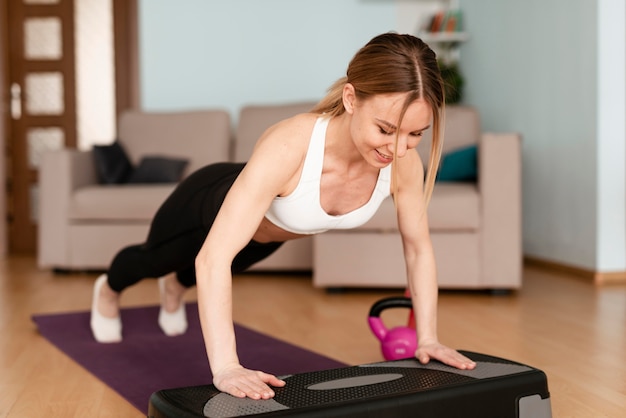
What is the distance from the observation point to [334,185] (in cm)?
171

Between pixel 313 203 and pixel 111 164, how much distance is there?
122 inches

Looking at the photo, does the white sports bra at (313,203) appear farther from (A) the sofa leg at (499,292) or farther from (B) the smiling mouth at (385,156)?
(A) the sofa leg at (499,292)

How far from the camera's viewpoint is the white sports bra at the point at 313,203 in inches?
64.5

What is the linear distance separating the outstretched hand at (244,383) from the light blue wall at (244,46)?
13.3 feet

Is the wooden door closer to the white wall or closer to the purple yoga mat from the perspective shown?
the purple yoga mat

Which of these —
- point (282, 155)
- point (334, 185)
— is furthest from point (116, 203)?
point (282, 155)

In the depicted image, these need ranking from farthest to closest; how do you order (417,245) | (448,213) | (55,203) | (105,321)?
(55,203) < (448,213) < (105,321) < (417,245)

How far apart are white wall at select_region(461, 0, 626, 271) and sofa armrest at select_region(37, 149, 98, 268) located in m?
2.56

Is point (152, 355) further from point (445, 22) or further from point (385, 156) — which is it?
point (445, 22)

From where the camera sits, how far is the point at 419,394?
143cm

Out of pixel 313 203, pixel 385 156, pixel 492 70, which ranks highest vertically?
pixel 492 70

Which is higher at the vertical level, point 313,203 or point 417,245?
point 313,203

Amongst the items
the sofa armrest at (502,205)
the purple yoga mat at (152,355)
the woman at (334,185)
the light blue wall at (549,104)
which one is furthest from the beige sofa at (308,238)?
the woman at (334,185)

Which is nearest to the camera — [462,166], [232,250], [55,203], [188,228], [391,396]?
[391,396]
